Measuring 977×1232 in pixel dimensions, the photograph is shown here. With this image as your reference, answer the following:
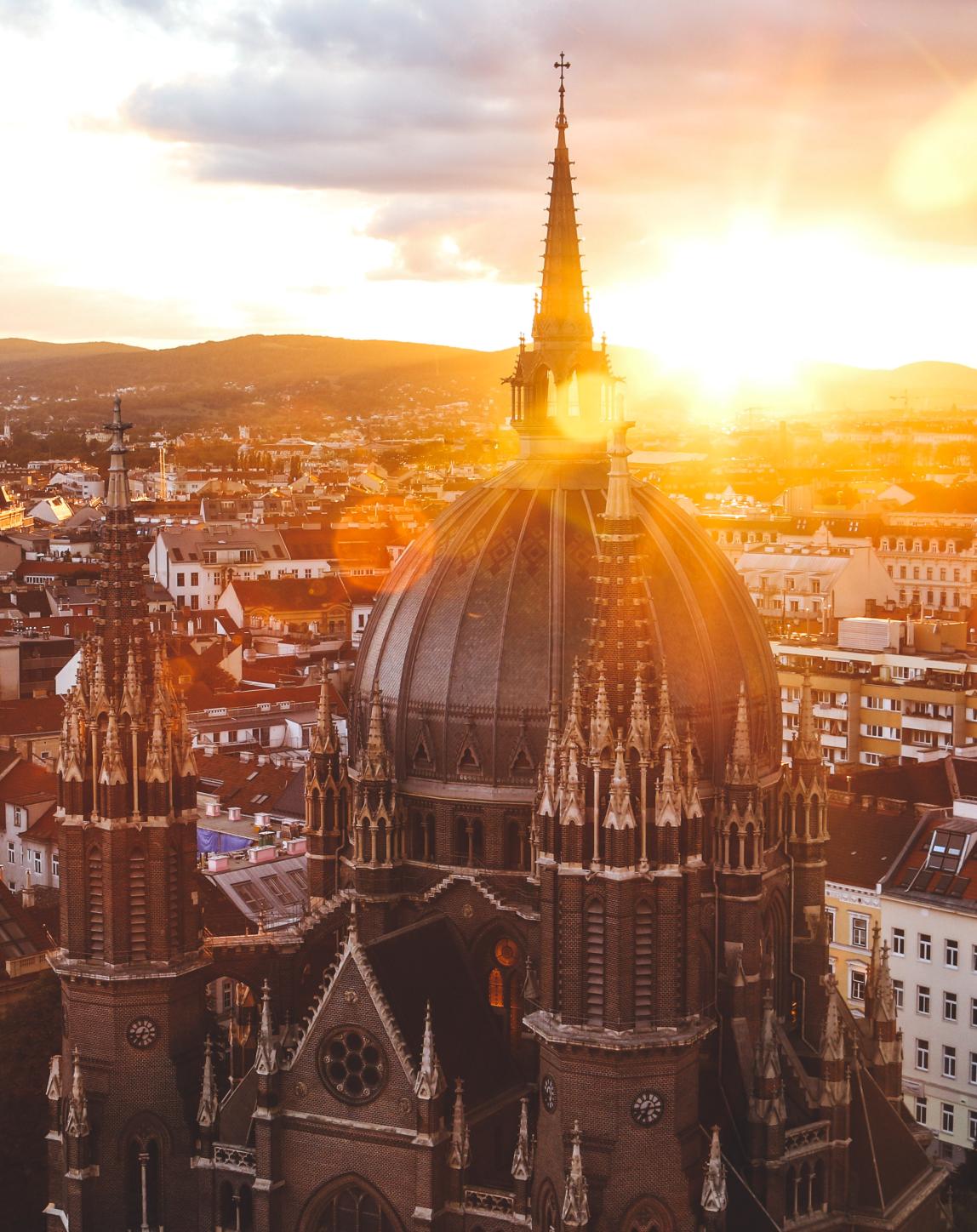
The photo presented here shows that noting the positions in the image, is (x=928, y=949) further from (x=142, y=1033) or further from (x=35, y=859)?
(x=35, y=859)

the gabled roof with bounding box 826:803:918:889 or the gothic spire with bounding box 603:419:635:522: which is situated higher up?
the gothic spire with bounding box 603:419:635:522

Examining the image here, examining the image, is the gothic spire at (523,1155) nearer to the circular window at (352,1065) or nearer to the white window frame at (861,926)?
the circular window at (352,1065)

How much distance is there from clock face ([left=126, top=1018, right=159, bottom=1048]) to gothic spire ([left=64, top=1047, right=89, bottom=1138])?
→ 1.92 m

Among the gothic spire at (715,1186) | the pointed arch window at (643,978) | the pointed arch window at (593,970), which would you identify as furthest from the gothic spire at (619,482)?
the gothic spire at (715,1186)

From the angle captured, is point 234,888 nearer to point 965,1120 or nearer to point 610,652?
point 965,1120

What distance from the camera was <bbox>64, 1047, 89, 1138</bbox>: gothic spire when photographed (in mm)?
59312

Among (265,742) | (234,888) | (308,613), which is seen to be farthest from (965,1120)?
(308,613)

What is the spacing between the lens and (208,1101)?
5856cm

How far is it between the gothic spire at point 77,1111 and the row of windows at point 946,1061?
4119 centimetres

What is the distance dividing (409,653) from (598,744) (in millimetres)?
12018

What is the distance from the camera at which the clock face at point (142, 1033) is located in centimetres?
5975

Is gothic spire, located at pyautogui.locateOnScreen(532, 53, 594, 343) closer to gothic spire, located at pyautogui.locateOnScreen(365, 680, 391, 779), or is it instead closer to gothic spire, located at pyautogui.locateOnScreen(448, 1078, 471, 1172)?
gothic spire, located at pyautogui.locateOnScreen(365, 680, 391, 779)

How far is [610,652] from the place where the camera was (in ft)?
172

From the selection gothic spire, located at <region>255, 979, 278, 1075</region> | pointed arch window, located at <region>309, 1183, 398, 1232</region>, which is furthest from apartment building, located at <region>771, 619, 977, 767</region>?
gothic spire, located at <region>255, 979, 278, 1075</region>
